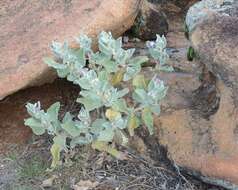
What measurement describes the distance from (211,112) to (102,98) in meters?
0.44

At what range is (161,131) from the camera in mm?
2355

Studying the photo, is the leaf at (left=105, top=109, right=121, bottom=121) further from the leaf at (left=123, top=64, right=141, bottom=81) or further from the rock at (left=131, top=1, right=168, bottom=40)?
the rock at (left=131, top=1, right=168, bottom=40)

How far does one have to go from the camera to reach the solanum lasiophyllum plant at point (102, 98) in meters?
2.18

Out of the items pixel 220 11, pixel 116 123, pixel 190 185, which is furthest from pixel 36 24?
pixel 190 185

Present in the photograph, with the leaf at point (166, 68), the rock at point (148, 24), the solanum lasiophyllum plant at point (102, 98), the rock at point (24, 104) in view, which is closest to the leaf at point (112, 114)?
the solanum lasiophyllum plant at point (102, 98)

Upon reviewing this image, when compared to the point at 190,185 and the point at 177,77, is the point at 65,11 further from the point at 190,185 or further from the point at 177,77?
the point at 190,185

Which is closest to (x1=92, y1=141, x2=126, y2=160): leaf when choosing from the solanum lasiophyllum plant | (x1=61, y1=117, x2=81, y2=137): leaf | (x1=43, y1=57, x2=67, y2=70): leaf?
the solanum lasiophyllum plant

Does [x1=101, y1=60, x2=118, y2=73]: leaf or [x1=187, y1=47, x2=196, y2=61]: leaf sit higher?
[x1=101, y1=60, x2=118, y2=73]: leaf

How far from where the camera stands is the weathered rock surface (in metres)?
2.13

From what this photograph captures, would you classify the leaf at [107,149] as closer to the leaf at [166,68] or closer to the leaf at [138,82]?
the leaf at [138,82]

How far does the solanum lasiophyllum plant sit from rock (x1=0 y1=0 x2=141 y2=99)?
129mm

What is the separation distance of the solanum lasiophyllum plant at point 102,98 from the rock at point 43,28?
129mm

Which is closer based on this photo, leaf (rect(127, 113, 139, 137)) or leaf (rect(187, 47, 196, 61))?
leaf (rect(127, 113, 139, 137))

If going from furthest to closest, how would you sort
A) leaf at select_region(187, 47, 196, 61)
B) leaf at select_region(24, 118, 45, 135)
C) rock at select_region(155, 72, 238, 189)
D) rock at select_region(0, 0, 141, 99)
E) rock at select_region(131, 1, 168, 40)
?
1. rock at select_region(131, 1, 168, 40)
2. leaf at select_region(187, 47, 196, 61)
3. rock at select_region(0, 0, 141, 99)
4. leaf at select_region(24, 118, 45, 135)
5. rock at select_region(155, 72, 238, 189)
